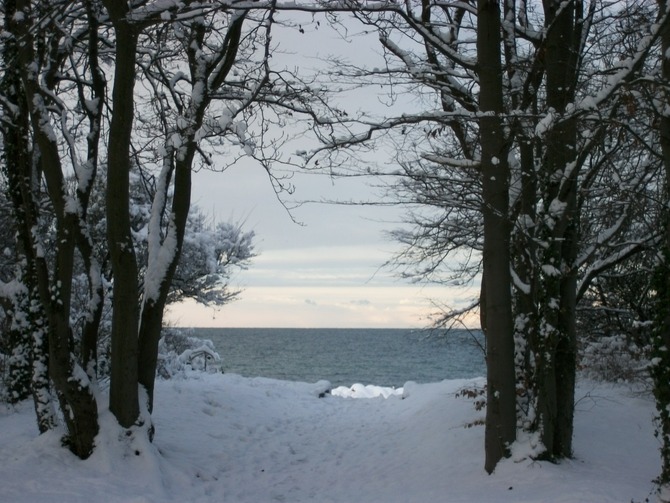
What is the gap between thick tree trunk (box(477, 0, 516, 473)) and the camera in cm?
752

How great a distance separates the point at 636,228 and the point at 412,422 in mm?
5610

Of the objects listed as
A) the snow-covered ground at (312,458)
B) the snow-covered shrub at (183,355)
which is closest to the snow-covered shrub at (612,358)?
the snow-covered ground at (312,458)

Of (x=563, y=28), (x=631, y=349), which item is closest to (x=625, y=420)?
(x=631, y=349)

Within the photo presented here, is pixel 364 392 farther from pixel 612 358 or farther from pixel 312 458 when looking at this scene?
pixel 312 458

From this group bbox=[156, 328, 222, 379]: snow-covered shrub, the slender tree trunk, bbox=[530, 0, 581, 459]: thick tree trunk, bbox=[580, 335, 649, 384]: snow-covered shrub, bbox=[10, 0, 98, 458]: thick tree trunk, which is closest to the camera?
the slender tree trunk

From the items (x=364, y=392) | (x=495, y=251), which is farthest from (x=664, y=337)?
(x=364, y=392)

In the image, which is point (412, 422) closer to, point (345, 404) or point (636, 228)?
point (345, 404)

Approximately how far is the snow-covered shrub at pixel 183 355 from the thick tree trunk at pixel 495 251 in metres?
10.9

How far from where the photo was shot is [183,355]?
714 inches

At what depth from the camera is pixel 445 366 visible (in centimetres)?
4491

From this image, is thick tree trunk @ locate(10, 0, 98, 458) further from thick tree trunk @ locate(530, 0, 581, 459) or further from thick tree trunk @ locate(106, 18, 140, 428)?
thick tree trunk @ locate(530, 0, 581, 459)

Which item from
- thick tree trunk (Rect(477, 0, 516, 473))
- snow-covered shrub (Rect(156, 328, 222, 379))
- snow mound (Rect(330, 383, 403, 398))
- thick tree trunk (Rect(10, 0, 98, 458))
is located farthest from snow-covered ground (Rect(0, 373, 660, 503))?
snow mound (Rect(330, 383, 403, 398))

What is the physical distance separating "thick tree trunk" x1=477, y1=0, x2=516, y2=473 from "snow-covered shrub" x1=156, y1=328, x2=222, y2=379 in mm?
10881

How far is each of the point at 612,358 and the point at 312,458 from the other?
666 cm
